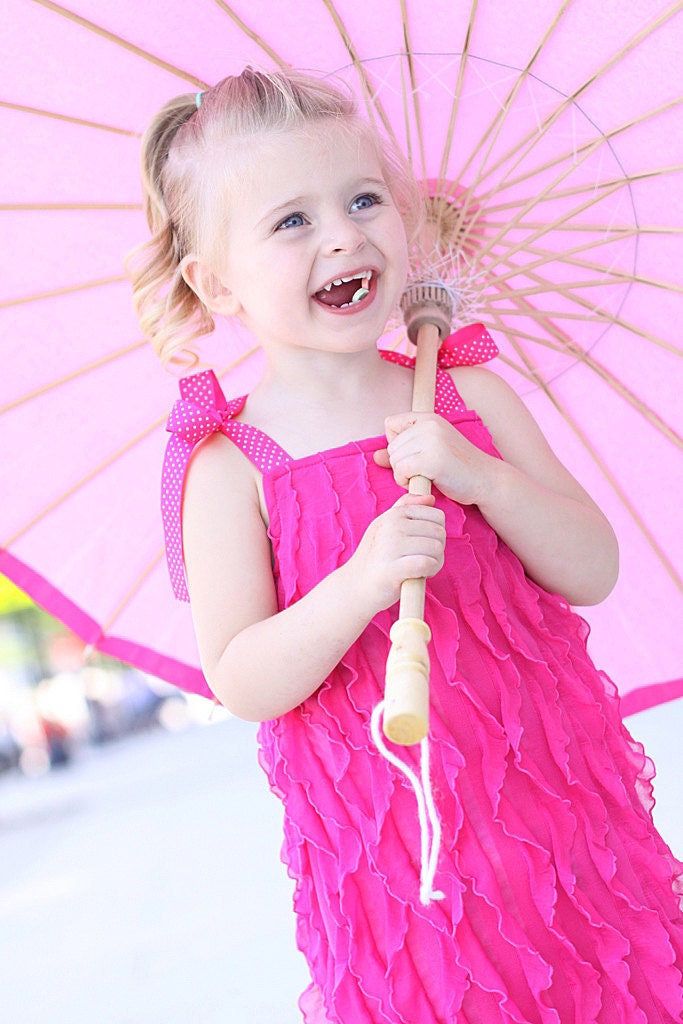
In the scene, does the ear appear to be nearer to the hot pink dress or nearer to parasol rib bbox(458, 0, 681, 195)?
the hot pink dress

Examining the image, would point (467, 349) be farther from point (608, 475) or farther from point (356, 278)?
point (608, 475)

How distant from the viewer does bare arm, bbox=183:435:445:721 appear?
39.1 inches

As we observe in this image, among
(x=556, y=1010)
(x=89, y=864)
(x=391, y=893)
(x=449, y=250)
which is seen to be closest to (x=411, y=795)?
(x=391, y=893)

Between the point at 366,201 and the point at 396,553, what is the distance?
390 mm

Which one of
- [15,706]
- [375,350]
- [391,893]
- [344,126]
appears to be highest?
[15,706]

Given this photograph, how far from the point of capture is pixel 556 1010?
984 millimetres

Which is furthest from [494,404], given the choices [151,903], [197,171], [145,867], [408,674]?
[145,867]

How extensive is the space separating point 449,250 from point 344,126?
22 cm

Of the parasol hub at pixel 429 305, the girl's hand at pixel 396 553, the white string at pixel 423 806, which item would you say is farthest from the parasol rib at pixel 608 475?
the white string at pixel 423 806

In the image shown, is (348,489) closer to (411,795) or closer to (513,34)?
(411,795)

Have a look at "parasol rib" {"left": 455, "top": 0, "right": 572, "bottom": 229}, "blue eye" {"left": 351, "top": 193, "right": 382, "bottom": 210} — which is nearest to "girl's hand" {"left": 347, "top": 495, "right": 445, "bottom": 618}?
"blue eye" {"left": 351, "top": 193, "right": 382, "bottom": 210}

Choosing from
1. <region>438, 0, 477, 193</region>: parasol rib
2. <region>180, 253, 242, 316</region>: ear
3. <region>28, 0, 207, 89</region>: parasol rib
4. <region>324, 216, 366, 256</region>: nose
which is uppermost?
<region>28, 0, 207, 89</region>: parasol rib

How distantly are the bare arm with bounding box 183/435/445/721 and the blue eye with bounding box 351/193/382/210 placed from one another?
28 centimetres

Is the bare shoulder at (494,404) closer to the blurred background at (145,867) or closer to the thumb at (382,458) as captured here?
the thumb at (382,458)
